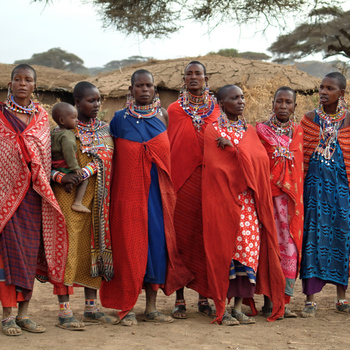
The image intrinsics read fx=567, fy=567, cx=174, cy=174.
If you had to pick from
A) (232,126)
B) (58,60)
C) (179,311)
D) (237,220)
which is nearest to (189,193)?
(237,220)

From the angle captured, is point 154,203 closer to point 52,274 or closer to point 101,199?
point 101,199

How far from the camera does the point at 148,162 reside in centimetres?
502

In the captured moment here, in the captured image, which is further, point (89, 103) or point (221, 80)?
point (221, 80)

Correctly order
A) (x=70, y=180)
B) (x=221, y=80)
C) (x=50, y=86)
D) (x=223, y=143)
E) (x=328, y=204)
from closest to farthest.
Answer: (x=70, y=180)
(x=223, y=143)
(x=328, y=204)
(x=221, y=80)
(x=50, y=86)

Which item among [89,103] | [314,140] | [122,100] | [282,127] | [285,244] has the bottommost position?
[285,244]

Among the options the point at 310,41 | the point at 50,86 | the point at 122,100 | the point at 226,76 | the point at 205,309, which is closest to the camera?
the point at 205,309

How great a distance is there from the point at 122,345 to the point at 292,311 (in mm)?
2083

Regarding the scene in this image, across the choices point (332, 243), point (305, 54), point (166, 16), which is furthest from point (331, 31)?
point (332, 243)

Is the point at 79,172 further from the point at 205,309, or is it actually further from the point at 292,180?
the point at 292,180

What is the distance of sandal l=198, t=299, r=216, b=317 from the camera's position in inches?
212

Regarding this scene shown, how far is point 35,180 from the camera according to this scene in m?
4.57

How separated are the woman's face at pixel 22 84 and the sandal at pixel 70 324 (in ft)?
6.16

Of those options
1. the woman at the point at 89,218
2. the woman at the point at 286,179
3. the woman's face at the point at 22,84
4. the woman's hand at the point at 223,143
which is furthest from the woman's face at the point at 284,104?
the woman's face at the point at 22,84

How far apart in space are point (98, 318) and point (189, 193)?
1.42m
